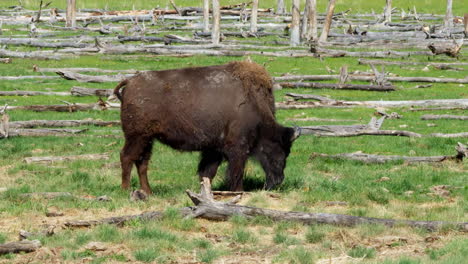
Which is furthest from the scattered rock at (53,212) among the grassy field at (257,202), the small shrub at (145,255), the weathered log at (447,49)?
the weathered log at (447,49)

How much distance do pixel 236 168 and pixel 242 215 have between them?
2.21 m

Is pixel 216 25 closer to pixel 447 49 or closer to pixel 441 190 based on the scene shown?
pixel 447 49

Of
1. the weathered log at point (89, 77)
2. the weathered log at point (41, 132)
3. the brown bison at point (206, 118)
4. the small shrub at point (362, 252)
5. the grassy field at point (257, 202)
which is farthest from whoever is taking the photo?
the weathered log at point (89, 77)

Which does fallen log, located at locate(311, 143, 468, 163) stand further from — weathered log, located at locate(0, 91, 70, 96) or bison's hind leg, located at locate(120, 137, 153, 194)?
weathered log, located at locate(0, 91, 70, 96)

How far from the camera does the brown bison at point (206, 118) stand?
41.0 feet

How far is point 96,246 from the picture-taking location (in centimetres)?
915

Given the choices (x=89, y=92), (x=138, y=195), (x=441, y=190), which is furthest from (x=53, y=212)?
(x=89, y=92)

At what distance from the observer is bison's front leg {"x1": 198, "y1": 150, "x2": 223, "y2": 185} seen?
13.2m

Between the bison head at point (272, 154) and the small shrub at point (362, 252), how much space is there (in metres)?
3.95

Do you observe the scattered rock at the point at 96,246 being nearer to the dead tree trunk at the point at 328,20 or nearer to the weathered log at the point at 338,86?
the weathered log at the point at 338,86

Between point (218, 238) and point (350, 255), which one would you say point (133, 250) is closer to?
point (218, 238)

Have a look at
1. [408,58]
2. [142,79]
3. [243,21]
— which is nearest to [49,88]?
[142,79]

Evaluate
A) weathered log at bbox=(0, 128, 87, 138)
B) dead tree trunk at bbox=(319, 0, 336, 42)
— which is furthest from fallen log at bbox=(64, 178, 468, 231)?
dead tree trunk at bbox=(319, 0, 336, 42)

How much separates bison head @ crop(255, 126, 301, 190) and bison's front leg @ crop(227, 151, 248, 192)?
44cm
